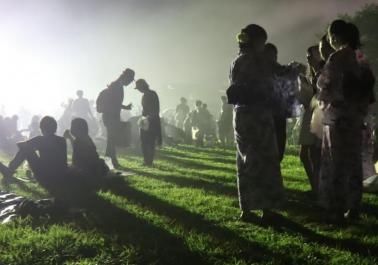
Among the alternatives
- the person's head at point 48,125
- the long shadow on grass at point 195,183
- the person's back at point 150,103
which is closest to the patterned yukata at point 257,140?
the long shadow on grass at point 195,183

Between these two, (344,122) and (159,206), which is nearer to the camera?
(344,122)

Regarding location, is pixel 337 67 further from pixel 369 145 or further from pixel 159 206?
pixel 159 206


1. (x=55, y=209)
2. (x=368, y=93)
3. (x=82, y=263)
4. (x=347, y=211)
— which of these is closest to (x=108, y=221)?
(x=55, y=209)

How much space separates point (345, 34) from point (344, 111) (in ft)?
3.14

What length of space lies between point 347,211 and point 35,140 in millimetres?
6445

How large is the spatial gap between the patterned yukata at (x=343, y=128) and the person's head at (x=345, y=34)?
151 millimetres

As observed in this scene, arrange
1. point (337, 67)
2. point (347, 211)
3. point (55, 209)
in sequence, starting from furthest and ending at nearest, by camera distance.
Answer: point (55, 209) < point (347, 211) < point (337, 67)

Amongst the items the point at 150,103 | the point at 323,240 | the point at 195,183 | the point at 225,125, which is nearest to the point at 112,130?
the point at 150,103

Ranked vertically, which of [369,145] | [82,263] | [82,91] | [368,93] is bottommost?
[82,263]

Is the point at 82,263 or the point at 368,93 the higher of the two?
the point at 368,93

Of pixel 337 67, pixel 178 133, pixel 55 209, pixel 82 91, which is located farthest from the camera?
pixel 178 133

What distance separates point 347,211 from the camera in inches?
243

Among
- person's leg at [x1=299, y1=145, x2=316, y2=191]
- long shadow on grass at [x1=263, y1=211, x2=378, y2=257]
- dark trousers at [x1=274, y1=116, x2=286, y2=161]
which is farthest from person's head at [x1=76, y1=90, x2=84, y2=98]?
long shadow on grass at [x1=263, y1=211, x2=378, y2=257]

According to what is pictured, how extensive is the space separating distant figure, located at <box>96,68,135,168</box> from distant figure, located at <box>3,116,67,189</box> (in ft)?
11.9
